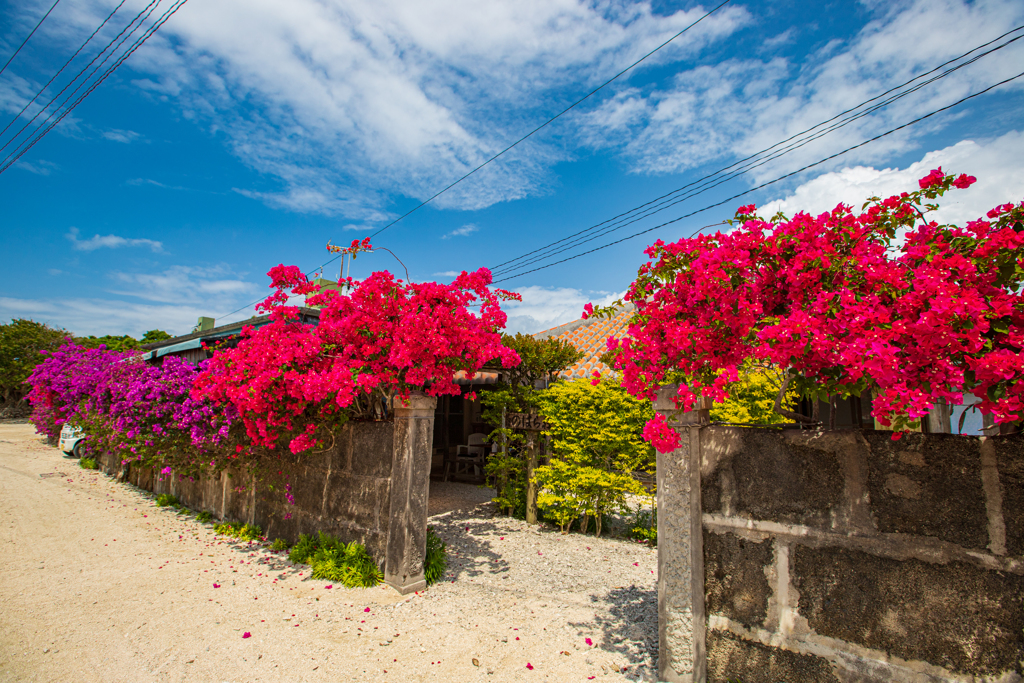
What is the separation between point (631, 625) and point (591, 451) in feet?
9.25

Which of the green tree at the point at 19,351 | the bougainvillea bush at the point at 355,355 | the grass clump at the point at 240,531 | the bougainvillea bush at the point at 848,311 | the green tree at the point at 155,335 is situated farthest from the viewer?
the green tree at the point at 155,335

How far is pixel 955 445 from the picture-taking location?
2371 mm

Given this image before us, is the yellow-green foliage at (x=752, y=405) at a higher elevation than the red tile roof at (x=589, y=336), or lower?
lower

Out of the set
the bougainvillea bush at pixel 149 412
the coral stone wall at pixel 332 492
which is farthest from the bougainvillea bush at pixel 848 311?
the bougainvillea bush at pixel 149 412

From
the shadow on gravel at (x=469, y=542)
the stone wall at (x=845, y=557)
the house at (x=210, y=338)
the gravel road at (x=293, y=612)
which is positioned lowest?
the gravel road at (x=293, y=612)

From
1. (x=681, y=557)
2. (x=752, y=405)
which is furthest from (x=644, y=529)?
(x=681, y=557)

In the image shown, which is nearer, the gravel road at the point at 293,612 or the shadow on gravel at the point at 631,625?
the gravel road at the point at 293,612

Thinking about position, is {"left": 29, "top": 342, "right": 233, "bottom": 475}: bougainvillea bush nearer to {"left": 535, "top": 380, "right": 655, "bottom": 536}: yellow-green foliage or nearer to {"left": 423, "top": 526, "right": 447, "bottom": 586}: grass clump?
{"left": 423, "top": 526, "right": 447, "bottom": 586}: grass clump

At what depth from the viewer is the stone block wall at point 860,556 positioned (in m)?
2.27

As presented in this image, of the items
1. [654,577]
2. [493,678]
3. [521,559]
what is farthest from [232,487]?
[654,577]

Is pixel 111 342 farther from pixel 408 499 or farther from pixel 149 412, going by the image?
pixel 408 499

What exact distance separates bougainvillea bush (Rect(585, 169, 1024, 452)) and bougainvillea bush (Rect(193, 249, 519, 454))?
2.35 m

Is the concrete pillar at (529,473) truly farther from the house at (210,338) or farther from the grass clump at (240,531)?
the house at (210,338)

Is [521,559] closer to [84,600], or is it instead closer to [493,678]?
[493,678]
